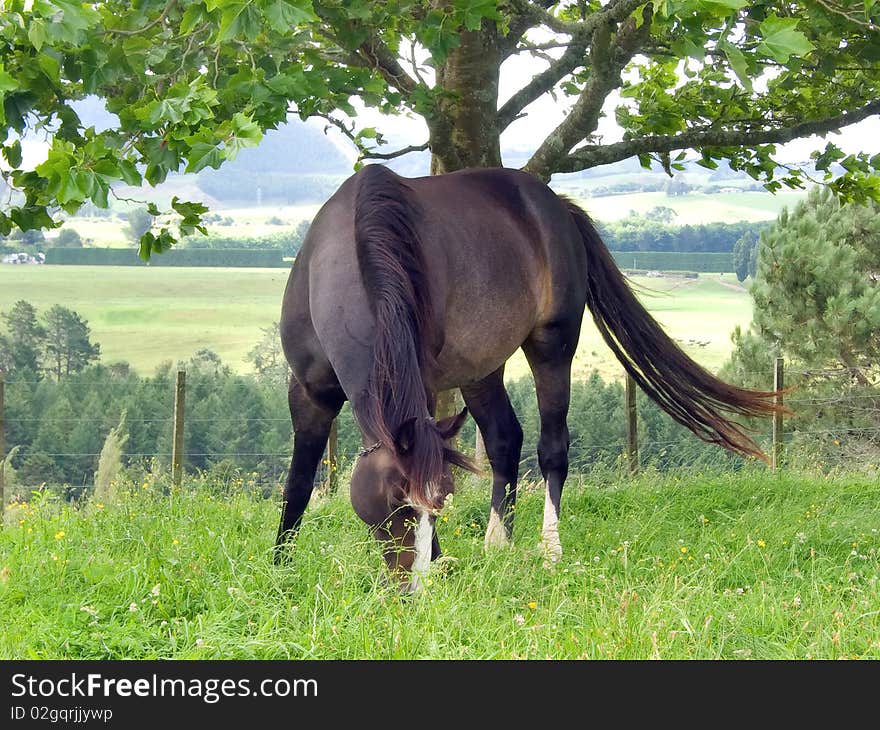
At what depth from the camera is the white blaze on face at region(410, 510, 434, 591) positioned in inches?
147

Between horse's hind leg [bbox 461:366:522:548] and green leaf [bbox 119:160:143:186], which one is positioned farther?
horse's hind leg [bbox 461:366:522:548]

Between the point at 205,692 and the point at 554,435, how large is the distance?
3114 millimetres

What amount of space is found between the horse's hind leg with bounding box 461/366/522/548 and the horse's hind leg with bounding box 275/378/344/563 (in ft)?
4.01

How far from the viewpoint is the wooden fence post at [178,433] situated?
9125 millimetres

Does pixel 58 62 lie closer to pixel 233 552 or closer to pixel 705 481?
pixel 233 552

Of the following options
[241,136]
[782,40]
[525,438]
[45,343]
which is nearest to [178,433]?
[241,136]

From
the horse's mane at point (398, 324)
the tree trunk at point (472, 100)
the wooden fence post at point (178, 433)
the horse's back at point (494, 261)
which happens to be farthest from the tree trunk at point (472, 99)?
the wooden fence post at point (178, 433)

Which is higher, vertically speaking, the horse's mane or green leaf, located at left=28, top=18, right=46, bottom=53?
green leaf, located at left=28, top=18, right=46, bottom=53

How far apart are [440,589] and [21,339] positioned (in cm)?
3510

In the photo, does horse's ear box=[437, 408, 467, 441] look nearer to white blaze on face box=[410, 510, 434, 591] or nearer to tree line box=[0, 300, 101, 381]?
white blaze on face box=[410, 510, 434, 591]

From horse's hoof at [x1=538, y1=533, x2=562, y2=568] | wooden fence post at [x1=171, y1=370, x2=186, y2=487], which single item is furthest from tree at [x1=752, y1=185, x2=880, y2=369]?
horse's hoof at [x1=538, y1=533, x2=562, y2=568]

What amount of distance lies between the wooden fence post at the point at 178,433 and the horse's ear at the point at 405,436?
19.5 feet

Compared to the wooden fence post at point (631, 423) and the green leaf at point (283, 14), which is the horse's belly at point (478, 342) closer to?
the green leaf at point (283, 14)

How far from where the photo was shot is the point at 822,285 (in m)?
15.0
